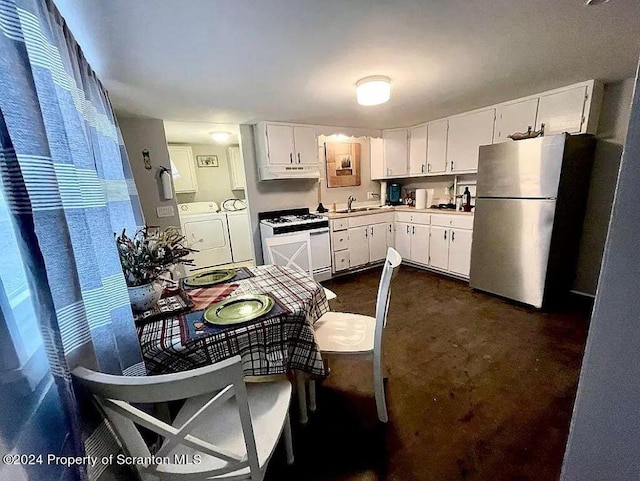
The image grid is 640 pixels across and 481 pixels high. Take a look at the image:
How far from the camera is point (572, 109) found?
2.46 metres

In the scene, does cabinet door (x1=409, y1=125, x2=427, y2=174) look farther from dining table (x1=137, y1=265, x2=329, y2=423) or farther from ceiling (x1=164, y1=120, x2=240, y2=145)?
dining table (x1=137, y1=265, x2=329, y2=423)

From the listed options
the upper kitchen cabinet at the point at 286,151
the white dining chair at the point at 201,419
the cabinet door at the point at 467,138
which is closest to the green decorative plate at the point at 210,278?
the white dining chair at the point at 201,419

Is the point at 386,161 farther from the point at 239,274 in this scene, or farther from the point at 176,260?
the point at 176,260

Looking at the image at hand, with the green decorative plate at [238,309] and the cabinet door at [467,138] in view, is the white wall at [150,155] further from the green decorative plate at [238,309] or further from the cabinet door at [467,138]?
the cabinet door at [467,138]

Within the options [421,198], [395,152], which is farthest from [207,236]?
[421,198]

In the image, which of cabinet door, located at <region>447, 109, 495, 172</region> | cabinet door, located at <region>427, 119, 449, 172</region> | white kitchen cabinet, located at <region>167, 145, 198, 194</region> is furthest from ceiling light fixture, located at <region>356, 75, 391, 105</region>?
white kitchen cabinet, located at <region>167, 145, 198, 194</region>

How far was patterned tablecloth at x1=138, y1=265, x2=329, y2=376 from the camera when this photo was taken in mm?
1033

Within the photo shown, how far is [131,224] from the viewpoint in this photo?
74.3 inches

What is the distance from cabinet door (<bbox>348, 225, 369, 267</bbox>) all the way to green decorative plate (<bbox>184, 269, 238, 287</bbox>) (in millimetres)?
2234

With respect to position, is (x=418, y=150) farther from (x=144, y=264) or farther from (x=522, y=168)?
(x=144, y=264)

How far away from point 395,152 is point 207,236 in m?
3.30

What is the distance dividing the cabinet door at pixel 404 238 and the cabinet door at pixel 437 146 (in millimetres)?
873

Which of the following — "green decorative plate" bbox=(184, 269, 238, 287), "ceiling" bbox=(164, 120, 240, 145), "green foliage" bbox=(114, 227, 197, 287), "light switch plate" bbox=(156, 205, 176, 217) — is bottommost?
"green decorative plate" bbox=(184, 269, 238, 287)

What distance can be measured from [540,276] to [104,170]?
3578mm
